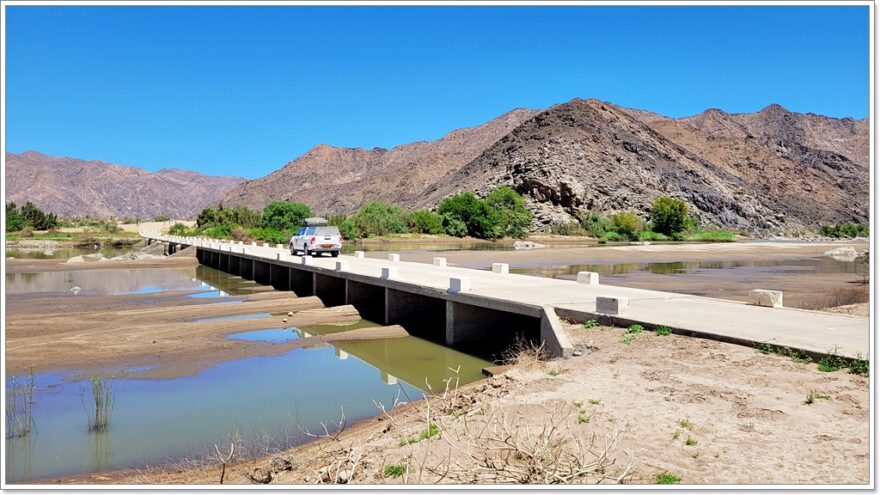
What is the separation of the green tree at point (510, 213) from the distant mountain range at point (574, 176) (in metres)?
9.90

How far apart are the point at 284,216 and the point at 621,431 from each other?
2413 inches

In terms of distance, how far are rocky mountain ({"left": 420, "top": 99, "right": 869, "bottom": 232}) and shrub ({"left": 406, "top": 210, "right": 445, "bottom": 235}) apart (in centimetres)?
2187

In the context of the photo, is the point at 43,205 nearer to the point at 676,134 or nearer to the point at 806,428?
the point at 676,134

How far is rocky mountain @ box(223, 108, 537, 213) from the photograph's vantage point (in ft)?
494

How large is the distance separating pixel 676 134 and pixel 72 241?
5289 inches

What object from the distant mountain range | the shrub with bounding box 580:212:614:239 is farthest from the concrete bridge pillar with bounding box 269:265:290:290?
the distant mountain range

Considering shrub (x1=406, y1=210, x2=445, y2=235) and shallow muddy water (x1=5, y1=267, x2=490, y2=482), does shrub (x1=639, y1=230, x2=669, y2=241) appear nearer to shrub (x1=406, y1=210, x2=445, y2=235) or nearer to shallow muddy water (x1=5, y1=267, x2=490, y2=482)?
shrub (x1=406, y1=210, x2=445, y2=235)

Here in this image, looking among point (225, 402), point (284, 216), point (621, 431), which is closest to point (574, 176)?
point (284, 216)

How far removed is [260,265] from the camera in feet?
111

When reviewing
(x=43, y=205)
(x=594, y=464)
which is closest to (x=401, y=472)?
(x=594, y=464)

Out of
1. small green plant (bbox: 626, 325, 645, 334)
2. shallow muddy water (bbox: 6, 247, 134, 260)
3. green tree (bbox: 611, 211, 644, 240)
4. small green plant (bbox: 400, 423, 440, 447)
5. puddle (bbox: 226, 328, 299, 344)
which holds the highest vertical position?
green tree (bbox: 611, 211, 644, 240)

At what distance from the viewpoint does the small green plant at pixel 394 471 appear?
6.08 m
